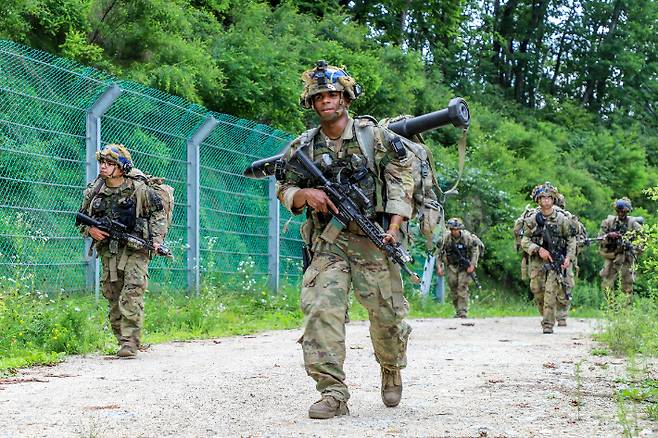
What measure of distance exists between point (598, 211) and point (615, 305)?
15.6 metres

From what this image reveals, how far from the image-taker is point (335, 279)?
6.11 meters

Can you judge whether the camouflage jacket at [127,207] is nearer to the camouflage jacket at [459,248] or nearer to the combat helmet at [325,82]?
the combat helmet at [325,82]

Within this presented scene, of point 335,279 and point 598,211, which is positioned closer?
point 335,279

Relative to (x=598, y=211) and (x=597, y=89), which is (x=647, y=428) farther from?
(x=597, y=89)

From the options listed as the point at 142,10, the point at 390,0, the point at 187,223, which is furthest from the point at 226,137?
the point at 390,0

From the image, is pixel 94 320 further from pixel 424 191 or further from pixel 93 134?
pixel 424 191

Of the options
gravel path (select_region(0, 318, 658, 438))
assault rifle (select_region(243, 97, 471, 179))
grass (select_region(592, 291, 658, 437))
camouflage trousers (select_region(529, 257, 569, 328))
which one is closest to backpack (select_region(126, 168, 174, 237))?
gravel path (select_region(0, 318, 658, 438))

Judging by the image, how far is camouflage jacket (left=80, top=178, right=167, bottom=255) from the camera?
966cm

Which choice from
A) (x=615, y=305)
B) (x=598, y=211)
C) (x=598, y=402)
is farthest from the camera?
(x=598, y=211)

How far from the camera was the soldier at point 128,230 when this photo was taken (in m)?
9.56

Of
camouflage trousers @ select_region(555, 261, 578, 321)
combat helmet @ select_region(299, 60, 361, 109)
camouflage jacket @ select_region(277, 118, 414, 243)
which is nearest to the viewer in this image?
combat helmet @ select_region(299, 60, 361, 109)

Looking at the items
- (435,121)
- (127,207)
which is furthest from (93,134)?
(435,121)

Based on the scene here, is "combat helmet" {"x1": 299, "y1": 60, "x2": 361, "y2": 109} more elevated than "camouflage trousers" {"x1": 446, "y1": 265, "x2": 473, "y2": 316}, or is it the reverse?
"combat helmet" {"x1": 299, "y1": 60, "x2": 361, "y2": 109}

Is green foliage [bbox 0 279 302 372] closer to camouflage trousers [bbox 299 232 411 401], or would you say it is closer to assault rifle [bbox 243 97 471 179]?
assault rifle [bbox 243 97 471 179]
